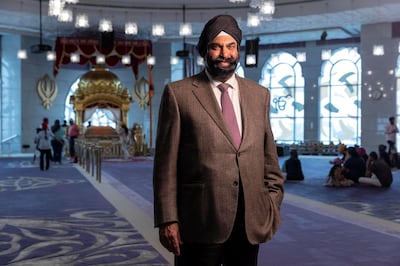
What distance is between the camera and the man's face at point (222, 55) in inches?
93.5

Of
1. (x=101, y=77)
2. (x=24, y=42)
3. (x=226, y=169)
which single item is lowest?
(x=226, y=169)

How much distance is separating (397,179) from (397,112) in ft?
26.6

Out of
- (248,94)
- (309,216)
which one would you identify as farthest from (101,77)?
(248,94)

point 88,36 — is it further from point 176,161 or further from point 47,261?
point 176,161

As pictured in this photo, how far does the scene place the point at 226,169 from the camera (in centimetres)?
232

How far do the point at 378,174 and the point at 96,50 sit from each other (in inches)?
514

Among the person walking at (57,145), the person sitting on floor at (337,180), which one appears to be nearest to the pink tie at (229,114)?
the person sitting on floor at (337,180)

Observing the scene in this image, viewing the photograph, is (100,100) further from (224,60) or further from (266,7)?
(224,60)

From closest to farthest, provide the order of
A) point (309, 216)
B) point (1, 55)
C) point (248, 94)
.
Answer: point (248, 94) < point (309, 216) < point (1, 55)

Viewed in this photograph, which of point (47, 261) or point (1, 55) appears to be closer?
point (47, 261)

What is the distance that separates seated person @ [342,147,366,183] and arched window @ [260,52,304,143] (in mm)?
15162

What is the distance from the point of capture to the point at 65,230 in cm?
657

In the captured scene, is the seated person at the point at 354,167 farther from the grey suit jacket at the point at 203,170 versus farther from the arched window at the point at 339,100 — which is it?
the arched window at the point at 339,100

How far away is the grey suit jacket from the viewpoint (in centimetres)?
232
